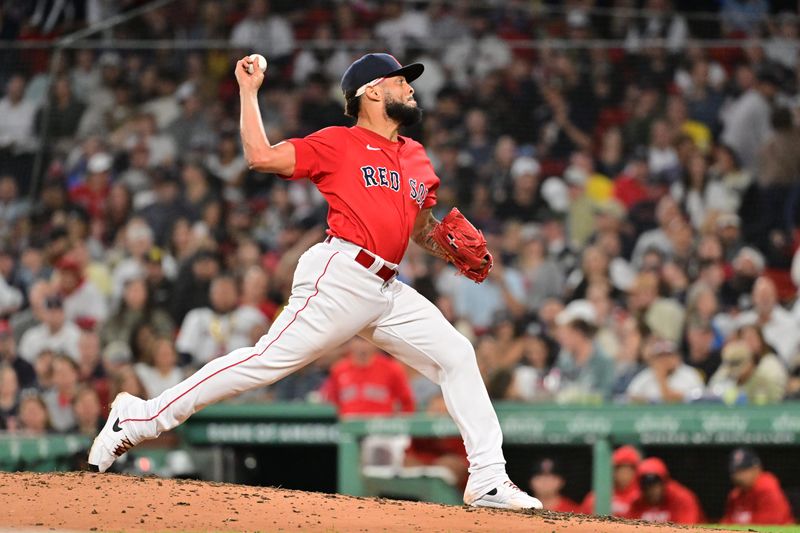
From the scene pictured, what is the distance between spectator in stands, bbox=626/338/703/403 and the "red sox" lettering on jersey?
3.72 metres

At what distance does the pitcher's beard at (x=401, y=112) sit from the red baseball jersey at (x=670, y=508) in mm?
2963

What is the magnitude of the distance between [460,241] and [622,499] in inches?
102

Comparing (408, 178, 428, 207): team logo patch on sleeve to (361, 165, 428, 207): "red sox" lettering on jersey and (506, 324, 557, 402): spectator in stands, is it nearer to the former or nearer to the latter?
(361, 165, 428, 207): "red sox" lettering on jersey

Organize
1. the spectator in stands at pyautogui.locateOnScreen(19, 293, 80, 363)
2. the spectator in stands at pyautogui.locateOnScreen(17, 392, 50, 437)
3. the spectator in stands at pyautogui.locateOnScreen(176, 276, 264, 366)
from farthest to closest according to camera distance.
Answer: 1. the spectator in stands at pyautogui.locateOnScreen(19, 293, 80, 363)
2. the spectator in stands at pyautogui.locateOnScreen(176, 276, 264, 366)
3. the spectator in stands at pyautogui.locateOnScreen(17, 392, 50, 437)

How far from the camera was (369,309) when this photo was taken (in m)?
4.57

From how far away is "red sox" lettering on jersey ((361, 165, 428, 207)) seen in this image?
15.1 ft

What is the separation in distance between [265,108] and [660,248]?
12.3ft

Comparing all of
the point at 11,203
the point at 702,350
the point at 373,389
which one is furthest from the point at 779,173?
the point at 11,203

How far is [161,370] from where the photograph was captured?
27.8 feet

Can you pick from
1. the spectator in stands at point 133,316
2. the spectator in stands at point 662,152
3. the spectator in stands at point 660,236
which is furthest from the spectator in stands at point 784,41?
the spectator in stands at point 133,316

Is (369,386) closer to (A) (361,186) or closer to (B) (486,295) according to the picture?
(B) (486,295)

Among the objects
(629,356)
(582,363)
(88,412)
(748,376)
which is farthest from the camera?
(582,363)

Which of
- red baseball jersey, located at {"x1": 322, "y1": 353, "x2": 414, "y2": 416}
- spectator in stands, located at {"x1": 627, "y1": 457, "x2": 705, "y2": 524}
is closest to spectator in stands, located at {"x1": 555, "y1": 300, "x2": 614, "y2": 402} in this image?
red baseball jersey, located at {"x1": 322, "y1": 353, "x2": 414, "y2": 416}

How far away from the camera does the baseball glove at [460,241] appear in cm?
493
